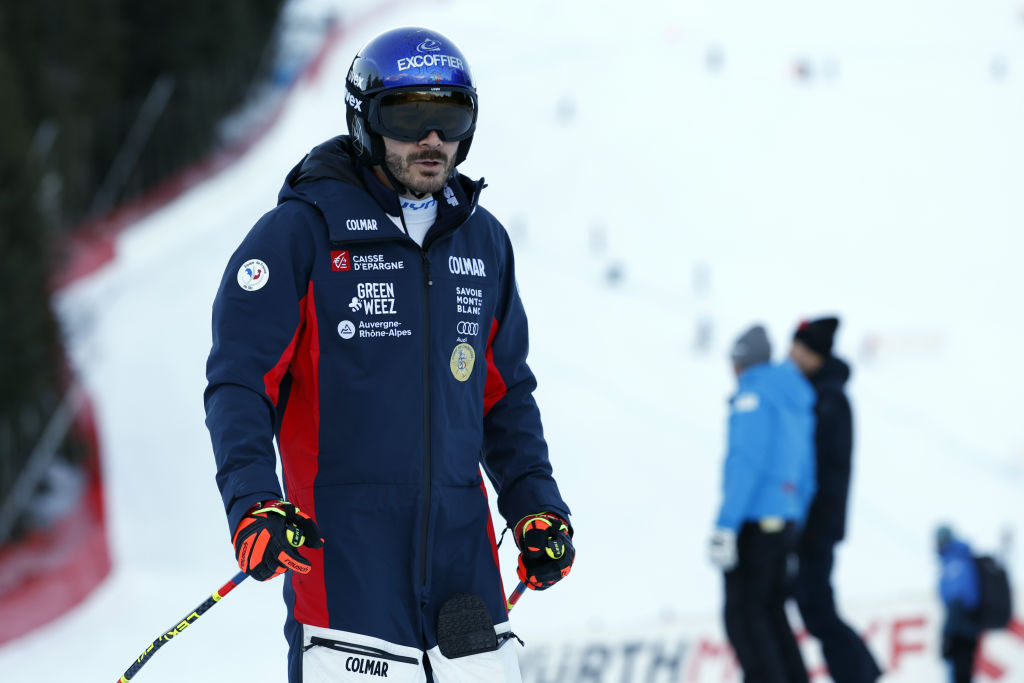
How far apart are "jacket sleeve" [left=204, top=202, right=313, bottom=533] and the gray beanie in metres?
3.21

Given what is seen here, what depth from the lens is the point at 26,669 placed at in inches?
290

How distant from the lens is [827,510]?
5707mm

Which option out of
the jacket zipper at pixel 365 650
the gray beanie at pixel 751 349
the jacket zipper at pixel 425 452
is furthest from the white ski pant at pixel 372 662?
the gray beanie at pixel 751 349

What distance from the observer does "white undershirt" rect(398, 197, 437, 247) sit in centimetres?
292

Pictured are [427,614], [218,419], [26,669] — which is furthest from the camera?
[26,669]

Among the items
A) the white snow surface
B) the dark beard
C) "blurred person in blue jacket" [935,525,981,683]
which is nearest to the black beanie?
"blurred person in blue jacket" [935,525,981,683]

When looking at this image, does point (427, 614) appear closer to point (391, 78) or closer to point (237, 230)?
point (391, 78)

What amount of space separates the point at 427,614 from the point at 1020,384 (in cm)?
1744

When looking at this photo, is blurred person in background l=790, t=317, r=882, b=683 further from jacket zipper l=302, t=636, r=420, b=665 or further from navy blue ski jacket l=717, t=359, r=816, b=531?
jacket zipper l=302, t=636, r=420, b=665

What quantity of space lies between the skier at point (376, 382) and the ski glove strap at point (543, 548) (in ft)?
0.36

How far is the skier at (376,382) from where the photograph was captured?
2715mm

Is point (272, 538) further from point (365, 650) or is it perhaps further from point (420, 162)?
point (420, 162)

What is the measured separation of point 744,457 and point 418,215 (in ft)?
9.53

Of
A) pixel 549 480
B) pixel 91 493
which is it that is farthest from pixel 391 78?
pixel 91 493
